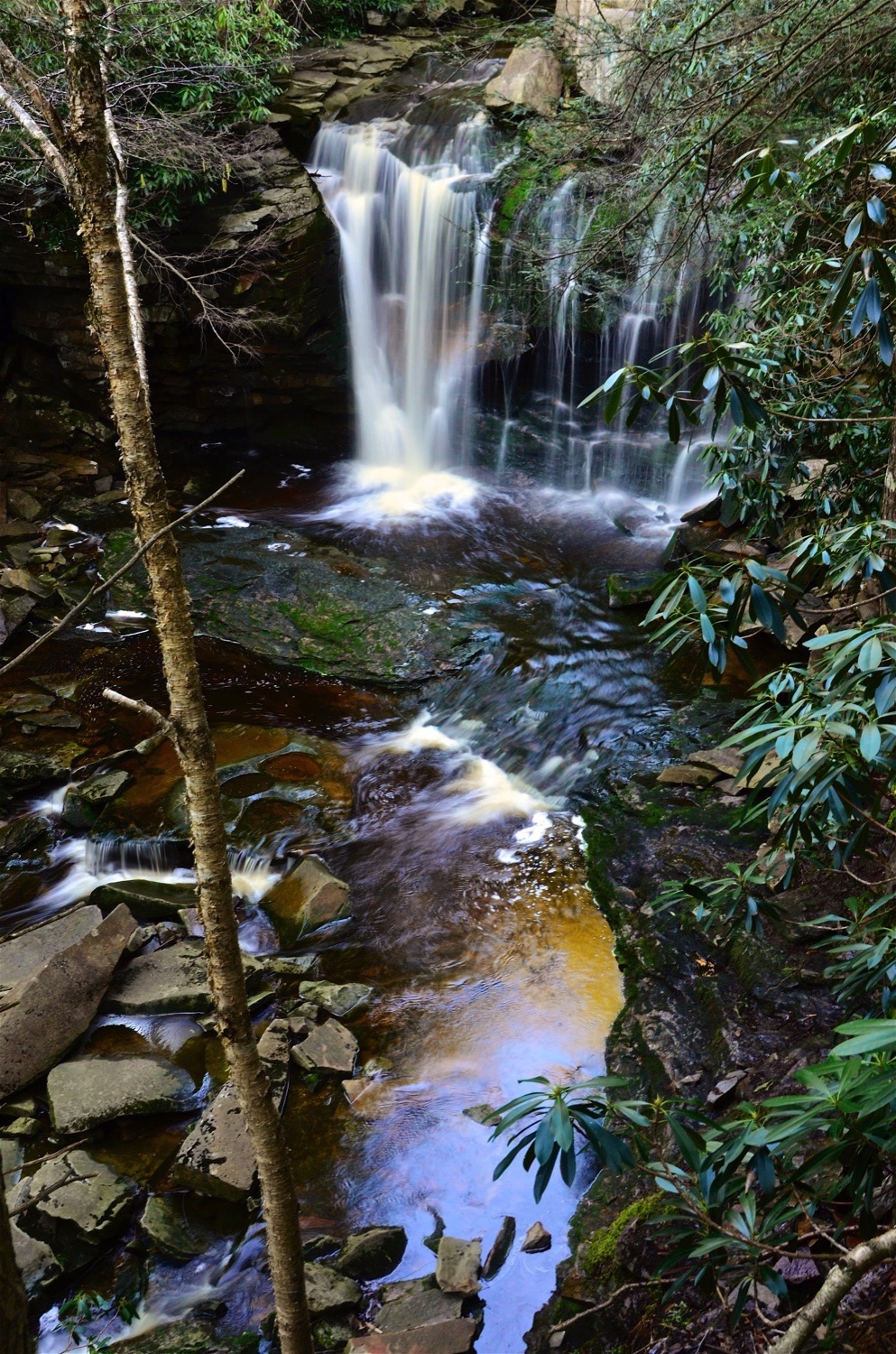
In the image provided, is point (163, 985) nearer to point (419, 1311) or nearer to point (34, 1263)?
point (34, 1263)

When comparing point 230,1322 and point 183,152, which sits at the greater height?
point 183,152

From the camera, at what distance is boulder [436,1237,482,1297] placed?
11.2 feet

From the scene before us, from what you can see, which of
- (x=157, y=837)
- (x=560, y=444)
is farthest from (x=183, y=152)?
(x=157, y=837)

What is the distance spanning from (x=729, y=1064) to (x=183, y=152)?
31.6 ft

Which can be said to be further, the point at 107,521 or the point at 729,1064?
the point at 107,521

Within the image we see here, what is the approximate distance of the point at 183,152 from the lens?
9.40 metres

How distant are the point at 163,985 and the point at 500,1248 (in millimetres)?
2366

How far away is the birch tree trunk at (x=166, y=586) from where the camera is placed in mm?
1915

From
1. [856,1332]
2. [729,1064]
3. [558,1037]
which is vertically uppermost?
[856,1332]

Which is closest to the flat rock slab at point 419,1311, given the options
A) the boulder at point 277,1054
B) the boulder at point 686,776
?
the boulder at point 277,1054

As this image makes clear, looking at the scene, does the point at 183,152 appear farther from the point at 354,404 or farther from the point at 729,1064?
the point at 729,1064

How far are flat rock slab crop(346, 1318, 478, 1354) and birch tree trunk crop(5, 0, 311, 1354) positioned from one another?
1.90ft

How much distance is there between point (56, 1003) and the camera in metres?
4.74

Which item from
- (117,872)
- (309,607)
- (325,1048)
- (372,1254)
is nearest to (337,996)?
(325,1048)
